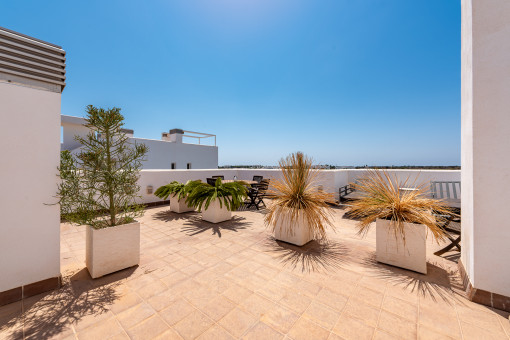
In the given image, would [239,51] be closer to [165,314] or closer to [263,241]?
[263,241]

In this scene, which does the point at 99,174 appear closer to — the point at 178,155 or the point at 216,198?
the point at 216,198

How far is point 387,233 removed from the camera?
2336 mm

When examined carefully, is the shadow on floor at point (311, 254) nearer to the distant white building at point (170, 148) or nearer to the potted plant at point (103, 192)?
the potted plant at point (103, 192)

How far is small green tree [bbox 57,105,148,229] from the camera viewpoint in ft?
6.37

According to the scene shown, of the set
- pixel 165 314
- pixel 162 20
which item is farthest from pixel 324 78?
pixel 165 314

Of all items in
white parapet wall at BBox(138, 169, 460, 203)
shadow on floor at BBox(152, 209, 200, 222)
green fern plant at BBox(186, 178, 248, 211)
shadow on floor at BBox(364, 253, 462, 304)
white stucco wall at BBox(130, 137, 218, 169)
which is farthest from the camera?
white stucco wall at BBox(130, 137, 218, 169)

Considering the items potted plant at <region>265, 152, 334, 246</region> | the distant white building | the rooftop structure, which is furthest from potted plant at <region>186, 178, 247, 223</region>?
the distant white building

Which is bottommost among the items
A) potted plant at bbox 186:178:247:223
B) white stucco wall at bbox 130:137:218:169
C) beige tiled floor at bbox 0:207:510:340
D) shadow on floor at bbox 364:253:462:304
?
shadow on floor at bbox 364:253:462:304

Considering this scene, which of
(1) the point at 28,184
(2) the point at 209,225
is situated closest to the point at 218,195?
(2) the point at 209,225

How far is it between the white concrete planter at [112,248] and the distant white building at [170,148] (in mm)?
11026

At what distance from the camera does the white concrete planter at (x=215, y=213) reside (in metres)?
4.06

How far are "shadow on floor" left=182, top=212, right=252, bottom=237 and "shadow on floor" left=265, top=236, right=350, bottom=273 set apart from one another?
968mm

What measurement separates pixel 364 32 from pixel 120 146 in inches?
371

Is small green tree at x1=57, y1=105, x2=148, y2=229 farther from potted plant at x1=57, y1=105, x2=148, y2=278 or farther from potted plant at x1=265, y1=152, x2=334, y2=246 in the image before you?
potted plant at x1=265, y1=152, x2=334, y2=246
